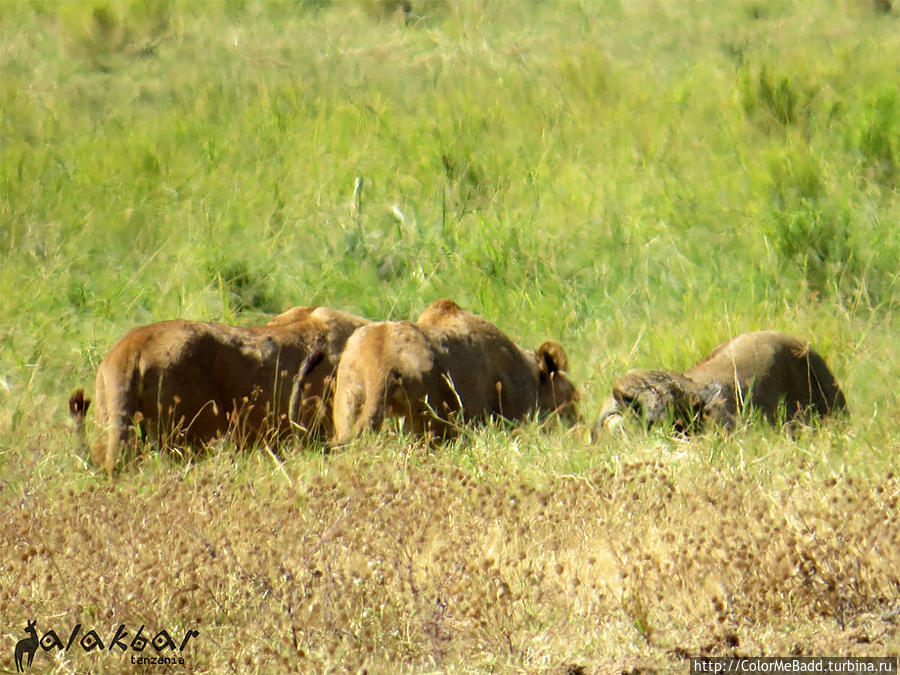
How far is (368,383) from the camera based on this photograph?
6.10 metres

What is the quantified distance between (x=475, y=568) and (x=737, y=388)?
2.45 meters

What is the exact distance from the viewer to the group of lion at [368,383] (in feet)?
19.9

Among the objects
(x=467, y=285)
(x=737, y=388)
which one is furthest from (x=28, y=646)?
(x=467, y=285)

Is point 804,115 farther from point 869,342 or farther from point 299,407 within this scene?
point 299,407

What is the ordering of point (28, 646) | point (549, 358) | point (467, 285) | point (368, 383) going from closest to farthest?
point (28, 646) < point (368, 383) < point (549, 358) < point (467, 285)

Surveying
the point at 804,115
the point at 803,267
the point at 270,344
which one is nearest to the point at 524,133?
the point at 804,115

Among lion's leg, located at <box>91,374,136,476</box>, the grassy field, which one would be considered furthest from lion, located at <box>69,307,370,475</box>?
the grassy field

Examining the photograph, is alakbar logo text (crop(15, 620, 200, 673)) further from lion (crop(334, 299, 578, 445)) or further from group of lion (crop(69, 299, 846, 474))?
lion (crop(334, 299, 578, 445))

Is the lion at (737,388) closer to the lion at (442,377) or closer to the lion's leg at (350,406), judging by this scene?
the lion at (442,377)

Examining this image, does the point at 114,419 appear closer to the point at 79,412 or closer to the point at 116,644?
the point at 79,412

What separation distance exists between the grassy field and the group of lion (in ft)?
0.69

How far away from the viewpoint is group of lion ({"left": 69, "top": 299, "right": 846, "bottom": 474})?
607cm

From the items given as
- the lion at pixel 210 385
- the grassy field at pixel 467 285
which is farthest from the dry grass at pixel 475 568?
the lion at pixel 210 385

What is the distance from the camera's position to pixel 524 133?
11.0m
